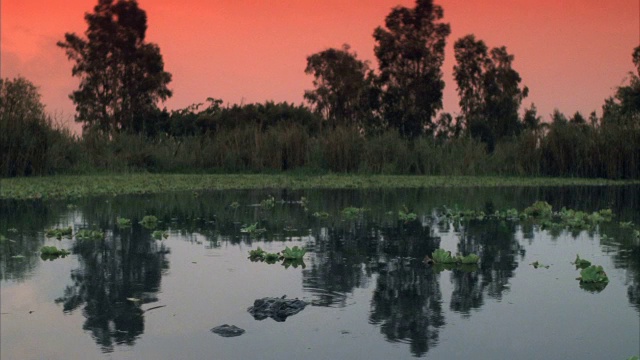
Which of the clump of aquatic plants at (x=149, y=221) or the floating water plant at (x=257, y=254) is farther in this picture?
the clump of aquatic plants at (x=149, y=221)

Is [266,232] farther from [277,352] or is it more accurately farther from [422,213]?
[277,352]

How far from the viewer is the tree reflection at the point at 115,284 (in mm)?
6863

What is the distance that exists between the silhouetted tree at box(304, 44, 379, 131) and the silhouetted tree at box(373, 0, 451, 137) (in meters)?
2.80

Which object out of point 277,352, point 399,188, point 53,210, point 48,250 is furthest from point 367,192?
point 277,352

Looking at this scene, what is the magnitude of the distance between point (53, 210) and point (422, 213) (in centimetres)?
723

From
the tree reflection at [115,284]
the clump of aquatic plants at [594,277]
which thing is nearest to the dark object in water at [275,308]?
the tree reflection at [115,284]

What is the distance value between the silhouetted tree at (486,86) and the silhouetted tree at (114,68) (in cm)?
2149

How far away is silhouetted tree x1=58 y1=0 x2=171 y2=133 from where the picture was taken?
5550 cm

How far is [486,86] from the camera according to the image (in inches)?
2398

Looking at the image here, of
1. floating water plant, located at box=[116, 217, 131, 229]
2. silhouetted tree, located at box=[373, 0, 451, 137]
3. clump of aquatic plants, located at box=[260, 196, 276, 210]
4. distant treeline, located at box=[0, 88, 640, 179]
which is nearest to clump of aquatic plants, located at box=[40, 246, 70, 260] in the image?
floating water plant, located at box=[116, 217, 131, 229]

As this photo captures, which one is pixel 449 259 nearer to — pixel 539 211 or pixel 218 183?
pixel 539 211

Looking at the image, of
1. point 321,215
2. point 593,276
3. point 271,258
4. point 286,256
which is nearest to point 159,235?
point 271,258

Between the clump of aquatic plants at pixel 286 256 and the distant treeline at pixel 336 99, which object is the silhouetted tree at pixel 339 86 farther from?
the clump of aquatic plants at pixel 286 256

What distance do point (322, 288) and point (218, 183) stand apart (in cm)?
1758
